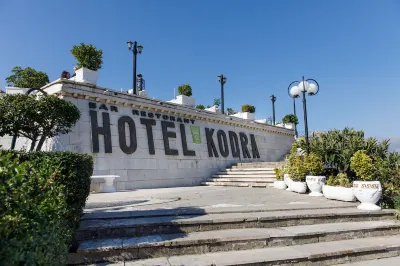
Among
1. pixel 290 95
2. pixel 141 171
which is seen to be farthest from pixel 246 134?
pixel 141 171

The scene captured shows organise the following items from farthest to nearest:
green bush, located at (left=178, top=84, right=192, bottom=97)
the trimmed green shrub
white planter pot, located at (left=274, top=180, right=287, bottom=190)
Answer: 1. green bush, located at (left=178, top=84, right=192, bottom=97)
2. white planter pot, located at (left=274, top=180, right=287, bottom=190)
3. the trimmed green shrub

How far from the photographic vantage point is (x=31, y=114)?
23.8 feet

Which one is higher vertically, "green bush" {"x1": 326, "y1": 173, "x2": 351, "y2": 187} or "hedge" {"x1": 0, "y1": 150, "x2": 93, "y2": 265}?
"hedge" {"x1": 0, "y1": 150, "x2": 93, "y2": 265}

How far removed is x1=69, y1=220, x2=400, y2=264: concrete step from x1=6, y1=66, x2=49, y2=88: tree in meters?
24.0

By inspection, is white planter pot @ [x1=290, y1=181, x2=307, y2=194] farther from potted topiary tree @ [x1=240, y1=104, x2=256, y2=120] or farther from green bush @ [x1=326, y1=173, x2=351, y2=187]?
potted topiary tree @ [x1=240, y1=104, x2=256, y2=120]

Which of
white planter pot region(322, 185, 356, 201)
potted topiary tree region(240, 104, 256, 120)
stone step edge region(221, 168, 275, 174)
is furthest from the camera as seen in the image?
potted topiary tree region(240, 104, 256, 120)

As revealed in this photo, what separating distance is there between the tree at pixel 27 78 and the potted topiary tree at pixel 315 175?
2339 centimetres

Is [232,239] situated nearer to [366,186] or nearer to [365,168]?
[366,186]

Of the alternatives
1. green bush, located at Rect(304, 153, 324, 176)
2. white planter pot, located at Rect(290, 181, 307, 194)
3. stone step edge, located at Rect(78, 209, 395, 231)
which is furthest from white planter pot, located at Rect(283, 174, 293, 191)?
stone step edge, located at Rect(78, 209, 395, 231)

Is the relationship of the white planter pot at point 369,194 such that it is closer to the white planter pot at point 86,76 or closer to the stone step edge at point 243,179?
the stone step edge at point 243,179

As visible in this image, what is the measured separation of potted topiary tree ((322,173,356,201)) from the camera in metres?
6.91

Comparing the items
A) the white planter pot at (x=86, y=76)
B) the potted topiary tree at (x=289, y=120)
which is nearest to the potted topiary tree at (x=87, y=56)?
the white planter pot at (x=86, y=76)

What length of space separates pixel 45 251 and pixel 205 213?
10.9 feet

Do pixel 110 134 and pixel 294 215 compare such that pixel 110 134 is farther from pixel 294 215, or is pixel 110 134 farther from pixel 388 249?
pixel 388 249
